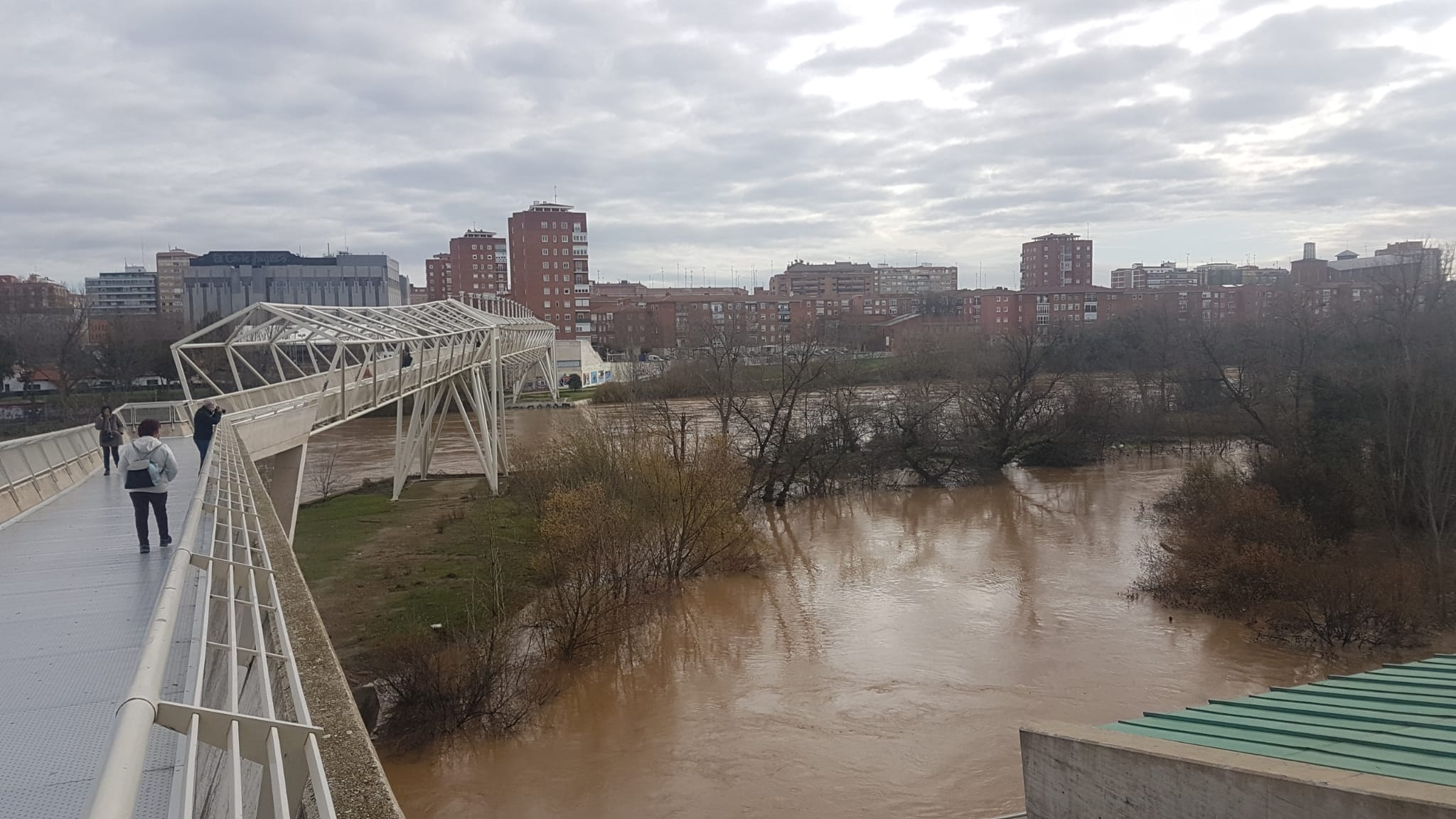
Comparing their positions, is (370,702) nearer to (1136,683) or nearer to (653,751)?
(653,751)

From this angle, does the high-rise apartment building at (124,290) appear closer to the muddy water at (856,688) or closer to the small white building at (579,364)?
the small white building at (579,364)

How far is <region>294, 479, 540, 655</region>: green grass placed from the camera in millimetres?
17000

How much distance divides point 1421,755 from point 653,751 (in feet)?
30.3

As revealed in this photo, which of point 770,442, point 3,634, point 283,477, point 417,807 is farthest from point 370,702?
point 770,442

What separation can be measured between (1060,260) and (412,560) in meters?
119

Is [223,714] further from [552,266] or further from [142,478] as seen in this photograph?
[552,266]

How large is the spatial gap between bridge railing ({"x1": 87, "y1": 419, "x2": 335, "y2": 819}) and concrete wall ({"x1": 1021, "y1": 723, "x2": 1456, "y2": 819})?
5418mm

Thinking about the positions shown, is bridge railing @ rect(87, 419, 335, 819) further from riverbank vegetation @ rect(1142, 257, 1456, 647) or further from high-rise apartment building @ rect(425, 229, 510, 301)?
high-rise apartment building @ rect(425, 229, 510, 301)

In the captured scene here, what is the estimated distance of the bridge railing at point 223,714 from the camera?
6.86ft

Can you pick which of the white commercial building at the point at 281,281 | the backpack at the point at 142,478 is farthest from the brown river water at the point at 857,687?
the white commercial building at the point at 281,281

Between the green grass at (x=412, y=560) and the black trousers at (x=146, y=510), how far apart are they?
8097mm

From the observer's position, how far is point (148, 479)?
267 inches

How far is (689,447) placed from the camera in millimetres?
28594

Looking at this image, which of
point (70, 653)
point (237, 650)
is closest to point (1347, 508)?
point (237, 650)
